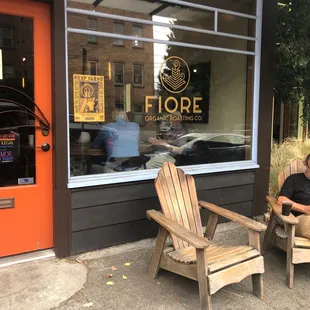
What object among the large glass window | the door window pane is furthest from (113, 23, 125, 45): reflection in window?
the door window pane

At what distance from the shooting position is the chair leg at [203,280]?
235 cm

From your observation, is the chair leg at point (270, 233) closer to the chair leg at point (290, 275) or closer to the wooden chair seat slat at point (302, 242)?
the wooden chair seat slat at point (302, 242)

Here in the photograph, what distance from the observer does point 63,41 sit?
3.13 m

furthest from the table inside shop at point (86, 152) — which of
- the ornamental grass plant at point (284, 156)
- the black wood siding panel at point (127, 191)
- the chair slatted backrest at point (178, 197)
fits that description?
the ornamental grass plant at point (284, 156)

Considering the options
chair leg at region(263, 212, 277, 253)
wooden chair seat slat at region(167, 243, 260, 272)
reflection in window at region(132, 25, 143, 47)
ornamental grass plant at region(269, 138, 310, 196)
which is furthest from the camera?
ornamental grass plant at region(269, 138, 310, 196)

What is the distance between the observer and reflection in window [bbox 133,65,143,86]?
409 cm

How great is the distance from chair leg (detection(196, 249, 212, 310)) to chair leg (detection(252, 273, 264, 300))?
537mm

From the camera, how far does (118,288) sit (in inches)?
110

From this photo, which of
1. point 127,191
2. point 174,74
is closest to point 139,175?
point 127,191

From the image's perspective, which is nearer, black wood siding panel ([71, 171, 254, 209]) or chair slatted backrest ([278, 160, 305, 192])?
black wood siding panel ([71, 171, 254, 209])

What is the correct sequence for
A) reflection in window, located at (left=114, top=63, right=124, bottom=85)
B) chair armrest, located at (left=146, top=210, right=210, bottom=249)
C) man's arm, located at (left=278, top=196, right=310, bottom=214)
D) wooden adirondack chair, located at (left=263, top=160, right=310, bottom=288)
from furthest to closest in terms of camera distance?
1. reflection in window, located at (left=114, top=63, right=124, bottom=85)
2. man's arm, located at (left=278, top=196, right=310, bottom=214)
3. wooden adirondack chair, located at (left=263, top=160, right=310, bottom=288)
4. chair armrest, located at (left=146, top=210, right=210, bottom=249)

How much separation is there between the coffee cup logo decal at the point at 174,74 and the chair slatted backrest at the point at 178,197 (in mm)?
1435

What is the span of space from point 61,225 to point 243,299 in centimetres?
170

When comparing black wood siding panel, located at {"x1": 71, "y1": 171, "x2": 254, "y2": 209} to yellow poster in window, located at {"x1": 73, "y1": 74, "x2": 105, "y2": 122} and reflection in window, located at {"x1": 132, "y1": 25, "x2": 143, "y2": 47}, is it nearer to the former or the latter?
yellow poster in window, located at {"x1": 73, "y1": 74, "x2": 105, "y2": 122}
